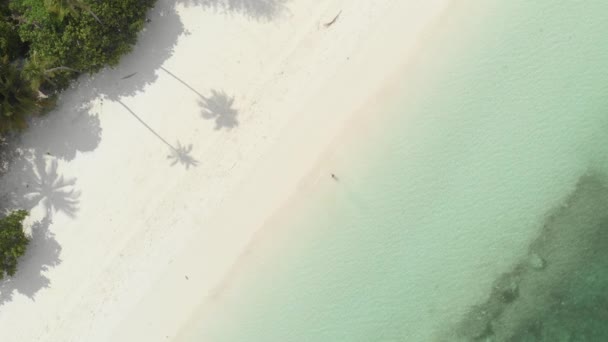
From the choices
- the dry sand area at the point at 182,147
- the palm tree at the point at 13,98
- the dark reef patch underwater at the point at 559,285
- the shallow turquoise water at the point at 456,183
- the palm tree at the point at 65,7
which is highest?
the palm tree at the point at 65,7

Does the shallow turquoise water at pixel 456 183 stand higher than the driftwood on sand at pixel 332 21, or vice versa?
the driftwood on sand at pixel 332 21

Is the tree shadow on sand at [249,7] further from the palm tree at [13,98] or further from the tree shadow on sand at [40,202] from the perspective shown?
the tree shadow on sand at [40,202]

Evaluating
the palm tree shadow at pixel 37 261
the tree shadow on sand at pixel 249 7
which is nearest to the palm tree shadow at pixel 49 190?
the palm tree shadow at pixel 37 261

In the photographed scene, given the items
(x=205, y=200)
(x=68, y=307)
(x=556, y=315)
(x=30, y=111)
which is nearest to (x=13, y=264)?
(x=68, y=307)

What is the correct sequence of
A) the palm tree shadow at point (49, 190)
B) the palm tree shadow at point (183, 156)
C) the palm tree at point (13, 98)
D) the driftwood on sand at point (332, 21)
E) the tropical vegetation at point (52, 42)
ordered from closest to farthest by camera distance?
1. the palm tree at point (13, 98)
2. the tropical vegetation at point (52, 42)
3. the driftwood on sand at point (332, 21)
4. the palm tree shadow at point (183, 156)
5. the palm tree shadow at point (49, 190)

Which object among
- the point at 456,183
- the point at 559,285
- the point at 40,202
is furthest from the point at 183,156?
the point at 559,285

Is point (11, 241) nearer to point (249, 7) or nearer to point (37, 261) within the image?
point (37, 261)
